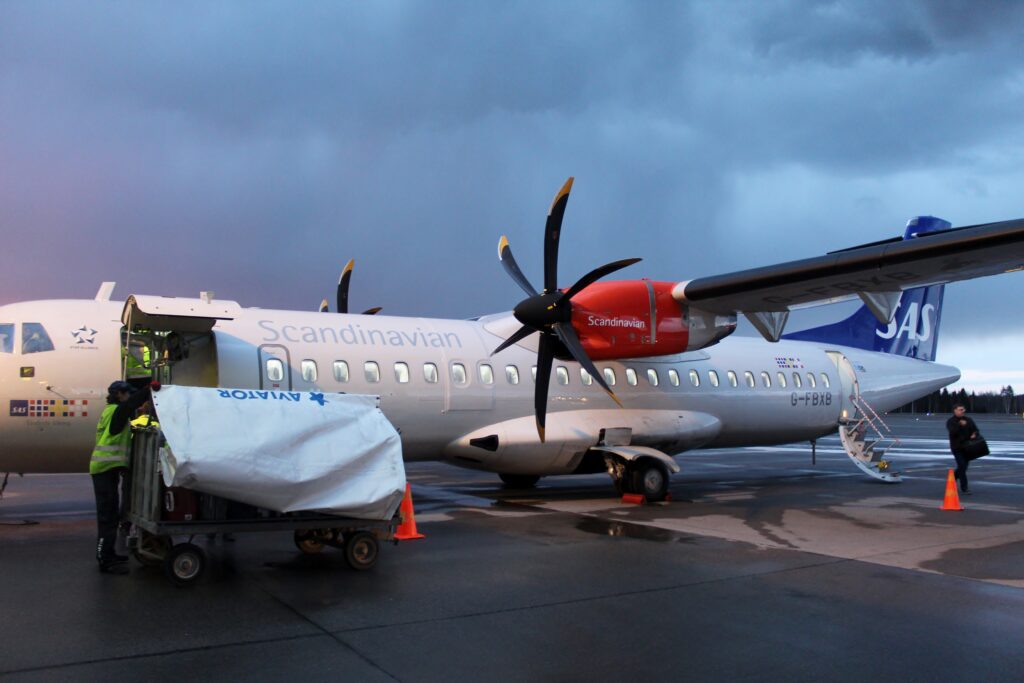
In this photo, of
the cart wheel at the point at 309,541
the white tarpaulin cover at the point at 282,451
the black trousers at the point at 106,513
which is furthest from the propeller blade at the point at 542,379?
the black trousers at the point at 106,513

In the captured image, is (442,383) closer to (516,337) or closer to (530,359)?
(516,337)

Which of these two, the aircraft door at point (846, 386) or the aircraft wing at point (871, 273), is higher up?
the aircraft wing at point (871, 273)

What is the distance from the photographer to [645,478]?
1373 centimetres

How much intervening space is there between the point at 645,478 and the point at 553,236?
4.53m

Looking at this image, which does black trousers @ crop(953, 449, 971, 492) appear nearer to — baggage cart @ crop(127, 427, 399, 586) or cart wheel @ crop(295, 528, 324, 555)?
baggage cart @ crop(127, 427, 399, 586)

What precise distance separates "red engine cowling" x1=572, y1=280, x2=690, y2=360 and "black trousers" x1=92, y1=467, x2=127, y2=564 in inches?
299

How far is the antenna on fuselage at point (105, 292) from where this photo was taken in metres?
11.7

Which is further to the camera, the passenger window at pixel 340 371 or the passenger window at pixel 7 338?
the passenger window at pixel 340 371

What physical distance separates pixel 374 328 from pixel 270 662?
332 inches

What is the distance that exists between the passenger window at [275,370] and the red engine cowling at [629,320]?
4764mm

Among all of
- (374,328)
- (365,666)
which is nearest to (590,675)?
(365,666)

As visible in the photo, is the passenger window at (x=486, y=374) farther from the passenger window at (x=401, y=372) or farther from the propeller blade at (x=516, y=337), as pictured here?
the passenger window at (x=401, y=372)

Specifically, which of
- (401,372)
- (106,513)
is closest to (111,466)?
(106,513)

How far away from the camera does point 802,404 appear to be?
705 inches
